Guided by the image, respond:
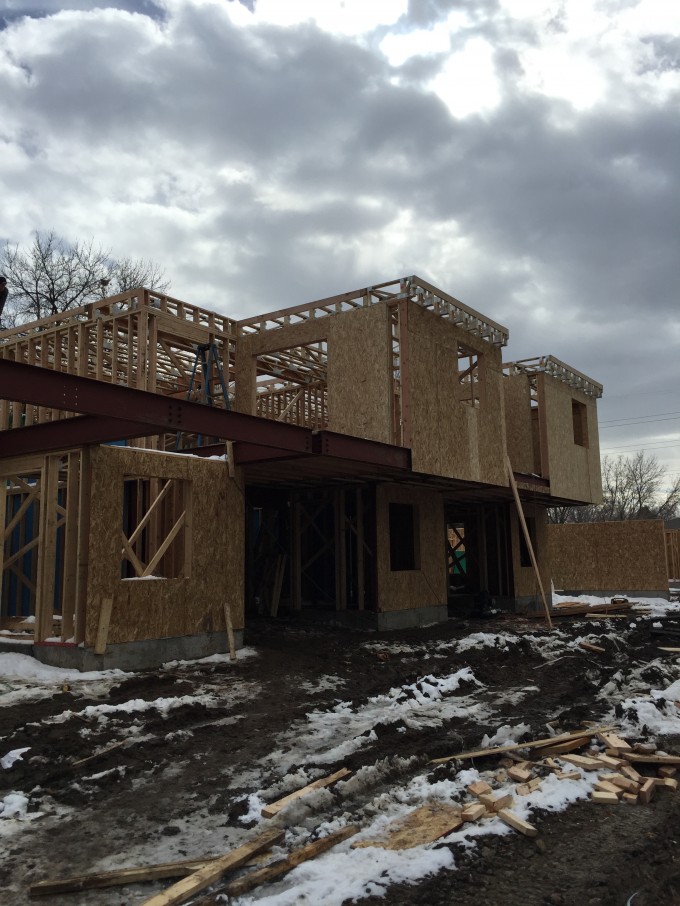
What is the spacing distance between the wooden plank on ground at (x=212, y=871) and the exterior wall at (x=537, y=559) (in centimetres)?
1759

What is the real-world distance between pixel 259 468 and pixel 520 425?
9.91 meters

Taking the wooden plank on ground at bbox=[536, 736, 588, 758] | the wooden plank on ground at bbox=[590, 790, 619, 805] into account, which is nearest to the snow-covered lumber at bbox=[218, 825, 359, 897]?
the wooden plank on ground at bbox=[590, 790, 619, 805]

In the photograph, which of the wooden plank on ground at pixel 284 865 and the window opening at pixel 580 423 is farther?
the window opening at pixel 580 423

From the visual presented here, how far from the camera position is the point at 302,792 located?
530cm

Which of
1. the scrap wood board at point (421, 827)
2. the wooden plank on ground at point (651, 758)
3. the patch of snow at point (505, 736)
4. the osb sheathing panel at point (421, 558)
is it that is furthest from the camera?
the osb sheathing panel at point (421, 558)

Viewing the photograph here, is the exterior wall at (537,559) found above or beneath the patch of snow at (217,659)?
above

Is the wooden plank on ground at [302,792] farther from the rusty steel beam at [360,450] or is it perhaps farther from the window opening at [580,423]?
the window opening at [580,423]

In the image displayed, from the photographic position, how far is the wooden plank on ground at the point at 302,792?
16.3 ft

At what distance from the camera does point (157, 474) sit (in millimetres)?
11273

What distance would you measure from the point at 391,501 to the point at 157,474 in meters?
6.53

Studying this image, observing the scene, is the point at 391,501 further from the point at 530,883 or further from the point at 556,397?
the point at 530,883

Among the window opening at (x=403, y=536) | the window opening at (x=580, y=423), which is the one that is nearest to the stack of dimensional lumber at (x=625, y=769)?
the window opening at (x=403, y=536)

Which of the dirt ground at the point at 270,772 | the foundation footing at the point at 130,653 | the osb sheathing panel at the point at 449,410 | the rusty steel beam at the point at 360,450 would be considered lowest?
the dirt ground at the point at 270,772

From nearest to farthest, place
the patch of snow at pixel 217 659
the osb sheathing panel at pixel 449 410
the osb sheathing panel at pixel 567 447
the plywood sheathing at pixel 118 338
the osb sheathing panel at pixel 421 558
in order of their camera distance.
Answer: the patch of snow at pixel 217 659, the plywood sheathing at pixel 118 338, the osb sheathing panel at pixel 449 410, the osb sheathing panel at pixel 421 558, the osb sheathing panel at pixel 567 447
